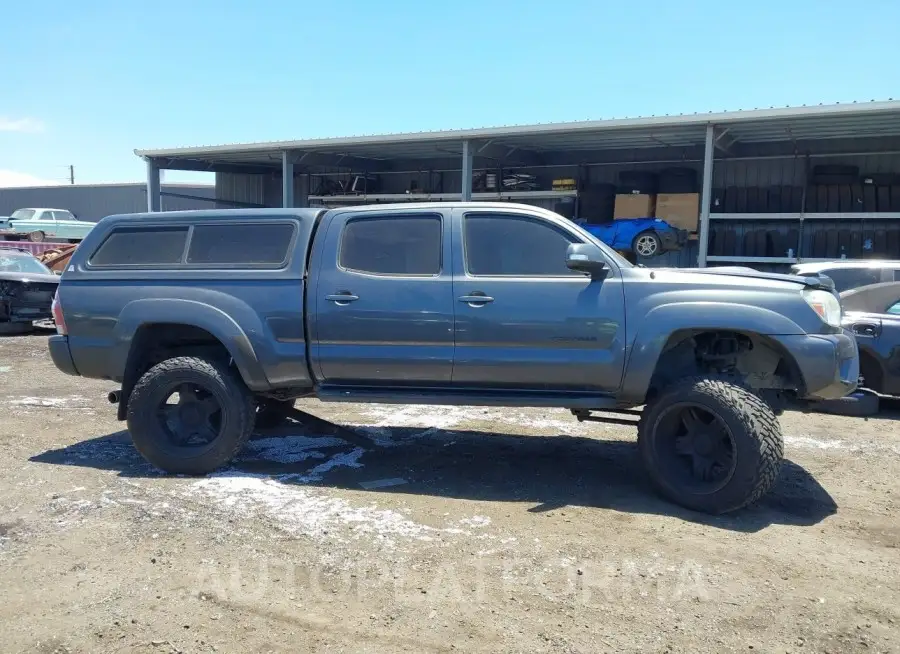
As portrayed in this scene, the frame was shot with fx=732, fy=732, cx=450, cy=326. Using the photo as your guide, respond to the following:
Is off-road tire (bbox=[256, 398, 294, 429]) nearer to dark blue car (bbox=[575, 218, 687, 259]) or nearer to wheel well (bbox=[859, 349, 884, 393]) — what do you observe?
wheel well (bbox=[859, 349, 884, 393])

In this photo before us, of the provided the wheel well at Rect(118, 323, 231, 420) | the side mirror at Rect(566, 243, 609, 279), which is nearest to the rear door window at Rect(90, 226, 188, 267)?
the wheel well at Rect(118, 323, 231, 420)

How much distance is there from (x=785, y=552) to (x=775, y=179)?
1633cm

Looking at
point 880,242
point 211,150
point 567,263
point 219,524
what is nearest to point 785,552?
point 567,263

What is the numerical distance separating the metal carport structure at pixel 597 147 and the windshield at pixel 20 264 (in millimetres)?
6821

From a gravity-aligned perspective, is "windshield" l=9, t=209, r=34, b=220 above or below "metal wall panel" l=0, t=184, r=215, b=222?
below

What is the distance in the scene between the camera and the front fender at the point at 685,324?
471 cm

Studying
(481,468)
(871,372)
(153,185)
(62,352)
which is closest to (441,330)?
(481,468)

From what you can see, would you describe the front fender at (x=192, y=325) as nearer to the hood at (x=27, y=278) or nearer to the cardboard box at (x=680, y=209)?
the hood at (x=27, y=278)

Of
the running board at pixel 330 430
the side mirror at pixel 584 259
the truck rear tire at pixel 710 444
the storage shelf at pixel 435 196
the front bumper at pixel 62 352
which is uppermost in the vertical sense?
the storage shelf at pixel 435 196

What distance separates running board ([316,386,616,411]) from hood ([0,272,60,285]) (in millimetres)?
9892

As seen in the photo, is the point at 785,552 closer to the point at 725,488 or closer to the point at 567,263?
the point at 725,488

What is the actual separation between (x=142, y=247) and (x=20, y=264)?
31.4 ft

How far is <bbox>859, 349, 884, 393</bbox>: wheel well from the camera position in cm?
735

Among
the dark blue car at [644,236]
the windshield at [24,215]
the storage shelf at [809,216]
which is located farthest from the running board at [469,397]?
the windshield at [24,215]
